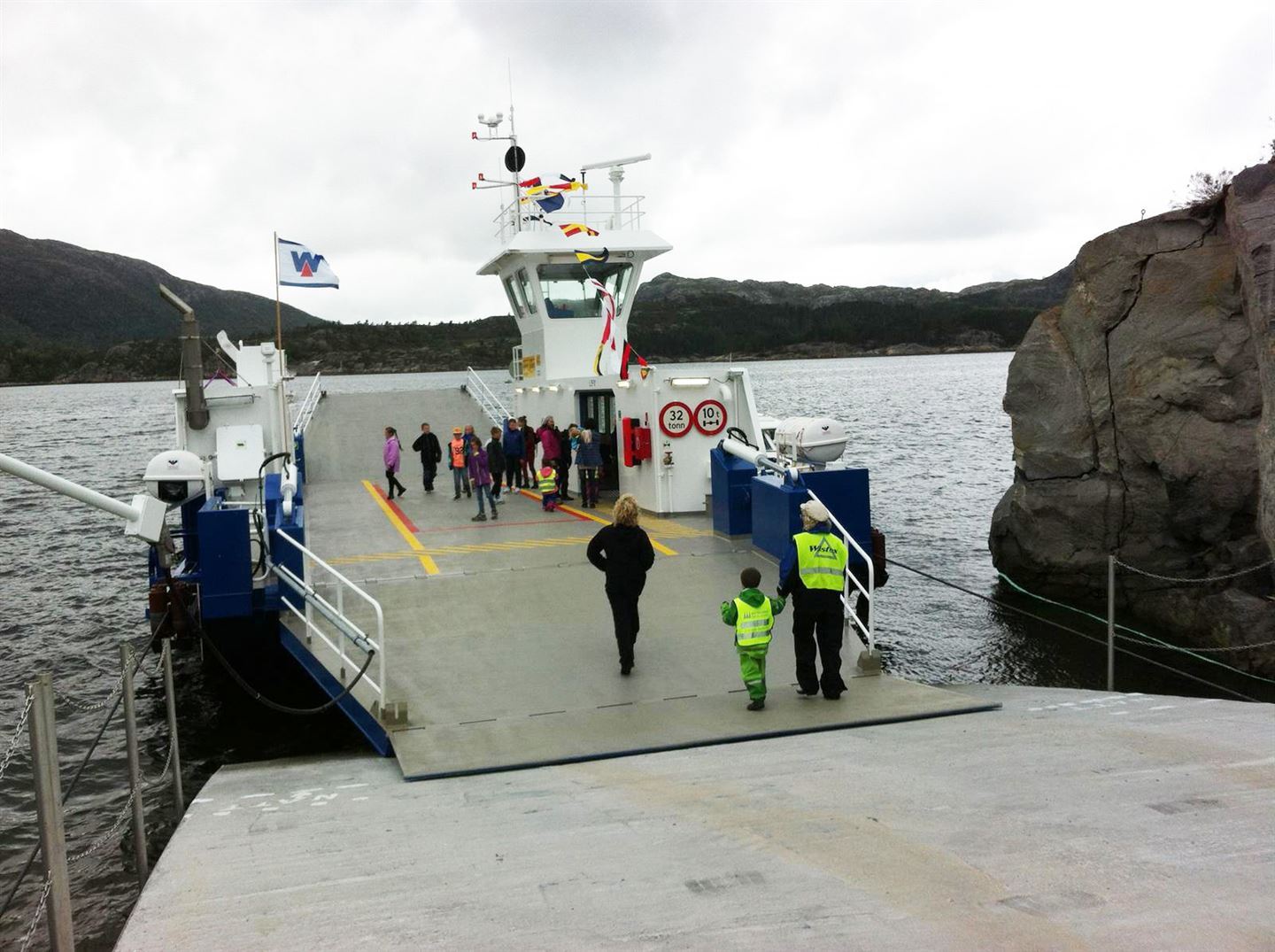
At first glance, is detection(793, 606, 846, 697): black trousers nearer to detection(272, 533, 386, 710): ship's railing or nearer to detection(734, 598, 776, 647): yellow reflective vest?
detection(734, 598, 776, 647): yellow reflective vest

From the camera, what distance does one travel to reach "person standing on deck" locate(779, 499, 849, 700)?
848cm

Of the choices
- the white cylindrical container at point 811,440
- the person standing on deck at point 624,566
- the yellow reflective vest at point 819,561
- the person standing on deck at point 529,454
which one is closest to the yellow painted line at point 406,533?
the person standing on deck at point 529,454

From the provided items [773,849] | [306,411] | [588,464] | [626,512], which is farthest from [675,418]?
[306,411]

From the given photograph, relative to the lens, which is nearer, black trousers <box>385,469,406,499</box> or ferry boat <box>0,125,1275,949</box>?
ferry boat <box>0,125,1275,949</box>

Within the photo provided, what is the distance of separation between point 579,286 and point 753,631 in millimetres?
14288

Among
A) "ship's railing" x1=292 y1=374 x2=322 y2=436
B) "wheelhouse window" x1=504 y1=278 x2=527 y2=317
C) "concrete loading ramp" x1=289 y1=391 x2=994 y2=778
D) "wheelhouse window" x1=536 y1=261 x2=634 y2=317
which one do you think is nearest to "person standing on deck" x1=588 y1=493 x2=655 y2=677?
"concrete loading ramp" x1=289 y1=391 x2=994 y2=778

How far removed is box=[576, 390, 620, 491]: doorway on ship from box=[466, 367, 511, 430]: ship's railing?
3937 millimetres

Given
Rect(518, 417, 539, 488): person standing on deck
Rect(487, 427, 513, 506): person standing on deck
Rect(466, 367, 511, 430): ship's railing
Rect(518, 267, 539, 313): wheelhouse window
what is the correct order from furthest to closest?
Rect(466, 367, 511, 430): ship's railing, Rect(518, 267, 539, 313): wheelhouse window, Rect(518, 417, 539, 488): person standing on deck, Rect(487, 427, 513, 506): person standing on deck

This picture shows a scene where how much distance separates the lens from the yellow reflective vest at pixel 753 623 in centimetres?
834

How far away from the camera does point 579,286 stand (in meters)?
21.6

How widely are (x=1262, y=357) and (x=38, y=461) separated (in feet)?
174

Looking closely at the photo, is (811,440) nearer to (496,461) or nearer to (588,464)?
(588,464)

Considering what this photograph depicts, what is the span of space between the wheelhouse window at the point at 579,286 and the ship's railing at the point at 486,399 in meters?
2.93

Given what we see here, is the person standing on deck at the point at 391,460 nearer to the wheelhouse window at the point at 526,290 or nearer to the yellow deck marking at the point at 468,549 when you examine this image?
the wheelhouse window at the point at 526,290
